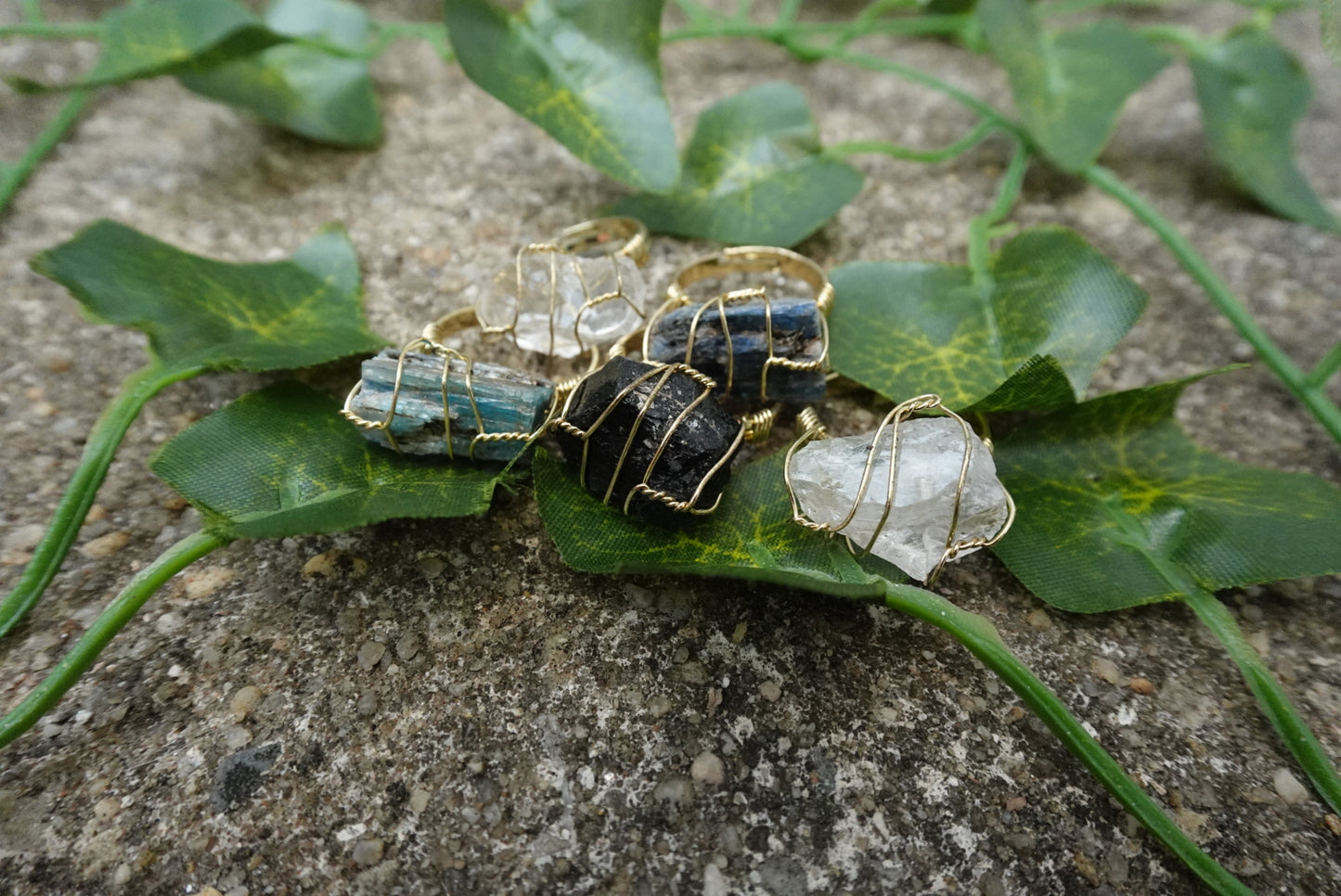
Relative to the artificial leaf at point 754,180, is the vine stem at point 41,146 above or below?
above

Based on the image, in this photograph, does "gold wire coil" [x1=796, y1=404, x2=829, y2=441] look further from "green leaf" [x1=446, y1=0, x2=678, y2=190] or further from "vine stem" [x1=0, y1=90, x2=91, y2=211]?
"vine stem" [x1=0, y1=90, x2=91, y2=211]

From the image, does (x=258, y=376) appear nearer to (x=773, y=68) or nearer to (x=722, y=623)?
(x=722, y=623)

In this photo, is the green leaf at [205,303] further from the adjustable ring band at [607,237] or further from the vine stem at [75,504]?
the adjustable ring band at [607,237]

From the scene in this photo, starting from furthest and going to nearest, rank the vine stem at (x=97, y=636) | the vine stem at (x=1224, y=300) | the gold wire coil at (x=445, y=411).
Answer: the vine stem at (x=1224, y=300) → the gold wire coil at (x=445, y=411) → the vine stem at (x=97, y=636)

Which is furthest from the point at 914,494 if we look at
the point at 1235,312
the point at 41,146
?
the point at 41,146

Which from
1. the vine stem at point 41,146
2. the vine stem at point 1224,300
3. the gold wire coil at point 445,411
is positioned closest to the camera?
the gold wire coil at point 445,411

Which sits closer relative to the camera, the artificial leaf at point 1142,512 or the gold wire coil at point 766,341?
the artificial leaf at point 1142,512

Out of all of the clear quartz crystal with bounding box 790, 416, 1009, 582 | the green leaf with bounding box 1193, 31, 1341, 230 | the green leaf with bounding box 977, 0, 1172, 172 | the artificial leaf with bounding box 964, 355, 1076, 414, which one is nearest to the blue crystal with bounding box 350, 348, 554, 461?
the clear quartz crystal with bounding box 790, 416, 1009, 582

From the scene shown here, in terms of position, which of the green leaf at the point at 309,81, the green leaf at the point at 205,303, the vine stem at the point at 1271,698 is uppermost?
the green leaf at the point at 309,81

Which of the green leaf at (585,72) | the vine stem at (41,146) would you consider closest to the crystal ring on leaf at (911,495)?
the green leaf at (585,72)
